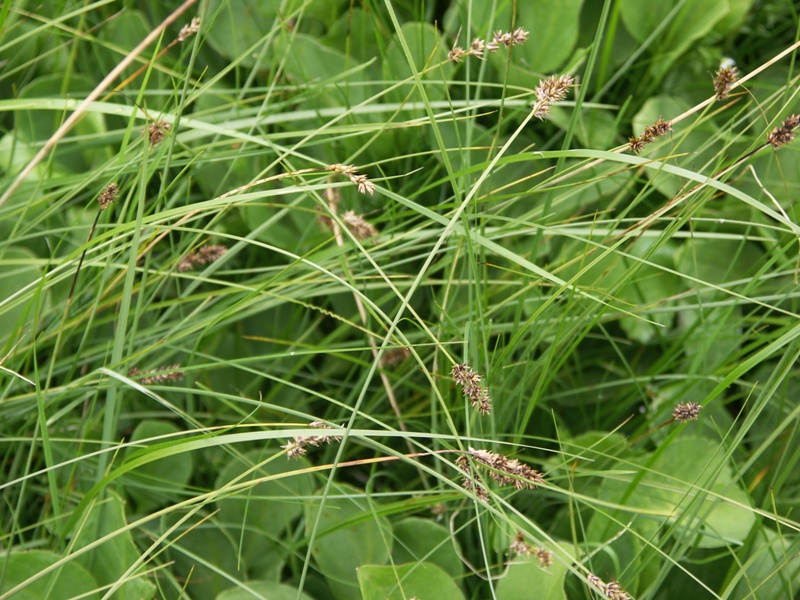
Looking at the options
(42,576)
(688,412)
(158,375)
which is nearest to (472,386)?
(688,412)

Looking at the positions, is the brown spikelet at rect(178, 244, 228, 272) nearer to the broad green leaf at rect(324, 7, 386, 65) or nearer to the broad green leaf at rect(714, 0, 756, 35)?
the broad green leaf at rect(324, 7, 386, 65)

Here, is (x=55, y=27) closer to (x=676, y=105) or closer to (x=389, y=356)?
(x=389, y=356)

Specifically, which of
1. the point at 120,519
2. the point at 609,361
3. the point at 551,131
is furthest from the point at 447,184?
the point at 120,519

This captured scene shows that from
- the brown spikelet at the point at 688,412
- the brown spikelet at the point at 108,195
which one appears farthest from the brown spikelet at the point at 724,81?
the brown spikelet at the point at 108,195

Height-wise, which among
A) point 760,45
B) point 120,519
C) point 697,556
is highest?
point 760,45

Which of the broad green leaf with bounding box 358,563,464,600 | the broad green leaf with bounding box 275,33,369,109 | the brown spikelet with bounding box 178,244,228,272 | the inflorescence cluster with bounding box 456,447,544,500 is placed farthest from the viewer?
the broad green leaf with bounding box 275,33,369,109

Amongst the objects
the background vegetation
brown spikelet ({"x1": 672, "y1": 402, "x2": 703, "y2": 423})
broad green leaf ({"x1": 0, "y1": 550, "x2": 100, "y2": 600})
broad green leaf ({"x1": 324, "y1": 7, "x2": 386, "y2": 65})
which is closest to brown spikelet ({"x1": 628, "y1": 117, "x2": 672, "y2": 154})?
the background vegetation

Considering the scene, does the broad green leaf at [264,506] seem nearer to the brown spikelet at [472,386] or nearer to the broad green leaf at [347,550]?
the broad green leaf at [347,550]

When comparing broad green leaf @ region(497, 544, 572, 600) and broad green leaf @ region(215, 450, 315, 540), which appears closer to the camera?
broad green leaf @ region(497, 544, 572, 600)
